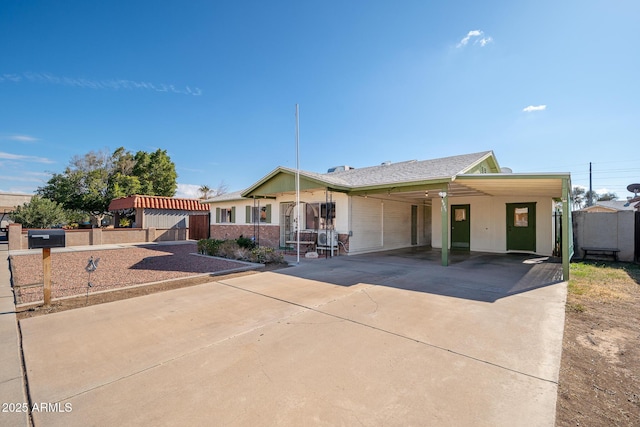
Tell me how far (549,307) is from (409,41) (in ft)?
29.4

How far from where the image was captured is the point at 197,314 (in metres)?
4.84

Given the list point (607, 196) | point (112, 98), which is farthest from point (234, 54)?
point (607, 196)

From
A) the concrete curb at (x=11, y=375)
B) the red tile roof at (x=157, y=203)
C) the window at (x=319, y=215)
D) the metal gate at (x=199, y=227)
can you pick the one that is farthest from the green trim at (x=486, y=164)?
the red tile roof at (x=157, y=203)

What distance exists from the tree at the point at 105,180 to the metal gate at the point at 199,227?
11.8 metres

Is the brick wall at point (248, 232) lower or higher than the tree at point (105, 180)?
lower

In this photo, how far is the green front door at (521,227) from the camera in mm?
12516

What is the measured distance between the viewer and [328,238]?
12.4 m

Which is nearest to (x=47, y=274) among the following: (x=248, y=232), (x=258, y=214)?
(x=258, y=214)

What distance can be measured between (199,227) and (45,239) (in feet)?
57.5

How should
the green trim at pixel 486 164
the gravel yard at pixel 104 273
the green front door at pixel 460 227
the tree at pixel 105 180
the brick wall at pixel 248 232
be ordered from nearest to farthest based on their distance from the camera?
the gravel yard at pixel 104 273
the green trim at pixel 486 164
the green front door at pixel 460 227
the brick wall at pixel 248 232
the tree at pixel 105 180

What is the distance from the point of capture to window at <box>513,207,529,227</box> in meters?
12.7

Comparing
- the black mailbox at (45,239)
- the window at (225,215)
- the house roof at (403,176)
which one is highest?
the house roof at (403,176)

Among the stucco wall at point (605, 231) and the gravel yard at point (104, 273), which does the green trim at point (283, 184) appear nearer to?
the gravel yard at point (104, 273)

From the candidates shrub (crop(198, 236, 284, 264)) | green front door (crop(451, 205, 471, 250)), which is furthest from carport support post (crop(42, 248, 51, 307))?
green front door (crop(451, 205, 471, 250))
